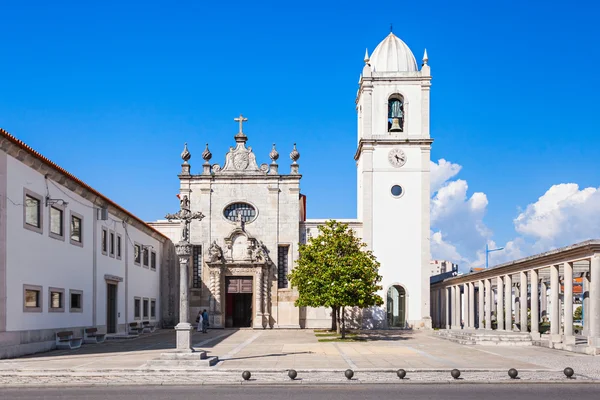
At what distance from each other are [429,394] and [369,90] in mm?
33574

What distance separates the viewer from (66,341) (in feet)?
88.5

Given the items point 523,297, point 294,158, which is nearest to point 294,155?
point 294,158

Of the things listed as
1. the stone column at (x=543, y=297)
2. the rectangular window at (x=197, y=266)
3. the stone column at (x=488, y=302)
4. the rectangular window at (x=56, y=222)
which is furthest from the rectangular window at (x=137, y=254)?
the stone column at (x=543, y=297)

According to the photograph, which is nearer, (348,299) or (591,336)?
(591,336)

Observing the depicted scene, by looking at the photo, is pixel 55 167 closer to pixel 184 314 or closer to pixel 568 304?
pixel 184 314

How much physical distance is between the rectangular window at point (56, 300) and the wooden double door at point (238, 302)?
19.5m

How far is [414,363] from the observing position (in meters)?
21.5

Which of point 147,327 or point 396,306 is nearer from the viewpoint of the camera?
point 147,327

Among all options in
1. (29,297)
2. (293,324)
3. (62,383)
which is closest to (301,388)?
(62,383)

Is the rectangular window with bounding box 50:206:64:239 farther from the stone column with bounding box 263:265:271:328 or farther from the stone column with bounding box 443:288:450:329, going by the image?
the stone column with bounding box 443:288:450:329

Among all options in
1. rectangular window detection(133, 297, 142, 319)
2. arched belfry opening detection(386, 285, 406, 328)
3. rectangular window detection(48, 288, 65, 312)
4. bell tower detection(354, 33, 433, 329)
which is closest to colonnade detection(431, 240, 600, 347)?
bell tower detection(354, 33, 433, 329)

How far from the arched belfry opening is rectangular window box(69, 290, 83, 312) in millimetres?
21793

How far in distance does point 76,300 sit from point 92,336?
2072 millimetres

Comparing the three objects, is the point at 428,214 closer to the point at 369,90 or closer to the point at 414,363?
the point at 369,90
